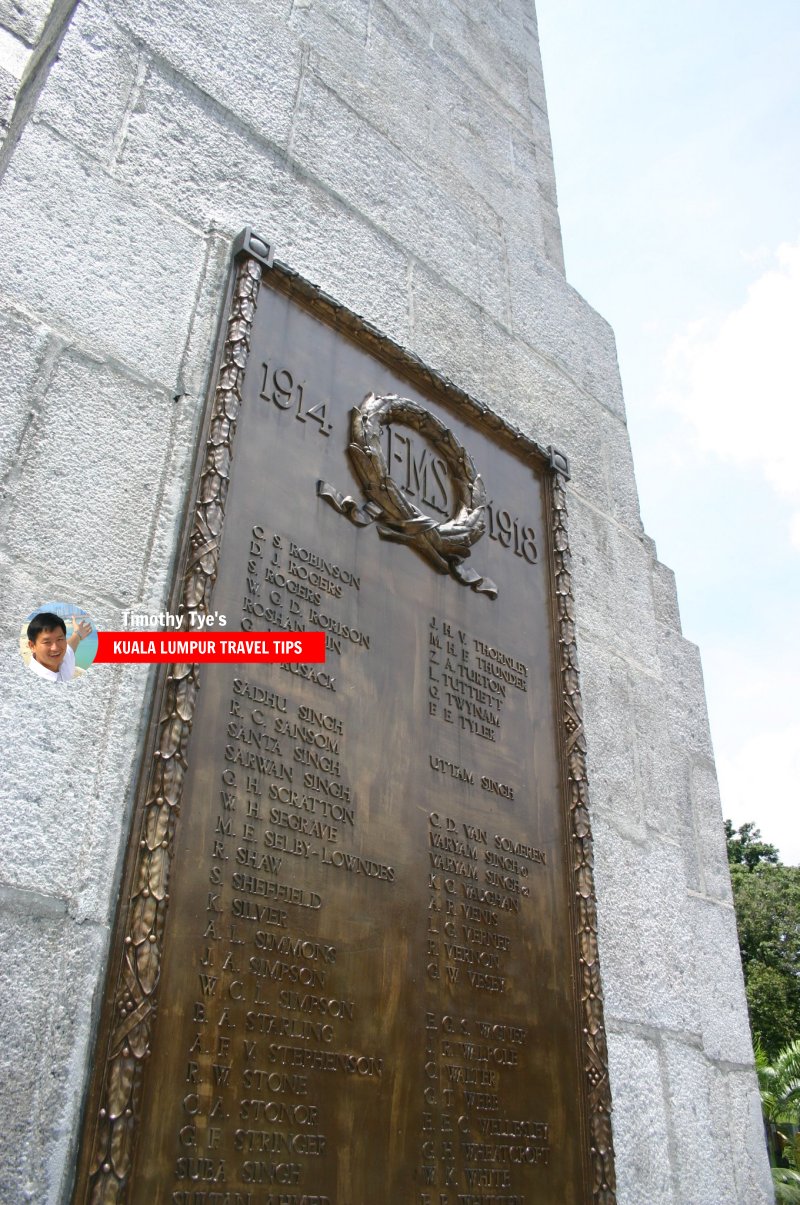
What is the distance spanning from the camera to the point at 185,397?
2.74 metres

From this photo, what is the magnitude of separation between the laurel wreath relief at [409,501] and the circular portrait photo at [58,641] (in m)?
0.91

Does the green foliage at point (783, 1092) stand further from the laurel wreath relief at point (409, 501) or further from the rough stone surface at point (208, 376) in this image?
the laurel wreath relief at point (409, 501)

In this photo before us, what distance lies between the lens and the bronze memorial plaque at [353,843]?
203cm

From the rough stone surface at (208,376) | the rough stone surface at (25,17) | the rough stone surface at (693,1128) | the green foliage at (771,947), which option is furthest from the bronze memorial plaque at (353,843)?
the green foliage at (771,947)

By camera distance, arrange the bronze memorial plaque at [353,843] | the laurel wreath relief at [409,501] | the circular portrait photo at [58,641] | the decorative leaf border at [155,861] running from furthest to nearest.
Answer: the laurel wreath relief at [409,501]
the circular portrait photo at [58,641]
the bronze memorial plaque at [353,843]
the decorative leaf border at [155,861]

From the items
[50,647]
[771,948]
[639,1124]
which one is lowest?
[639,1124]

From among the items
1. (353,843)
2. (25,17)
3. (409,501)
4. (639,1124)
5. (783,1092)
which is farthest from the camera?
(783,1092)

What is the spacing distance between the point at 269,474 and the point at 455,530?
788 millimetres

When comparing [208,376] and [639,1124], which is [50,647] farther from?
[639,1124]

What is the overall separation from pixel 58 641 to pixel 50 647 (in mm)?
28

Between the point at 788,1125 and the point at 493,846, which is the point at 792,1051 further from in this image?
the point at 493,846

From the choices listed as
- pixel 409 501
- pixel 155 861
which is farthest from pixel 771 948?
pixel 155 861

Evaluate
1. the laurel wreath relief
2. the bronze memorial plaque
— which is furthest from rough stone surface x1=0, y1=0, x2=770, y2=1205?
the laurel wreath relief

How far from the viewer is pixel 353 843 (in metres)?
2.52
